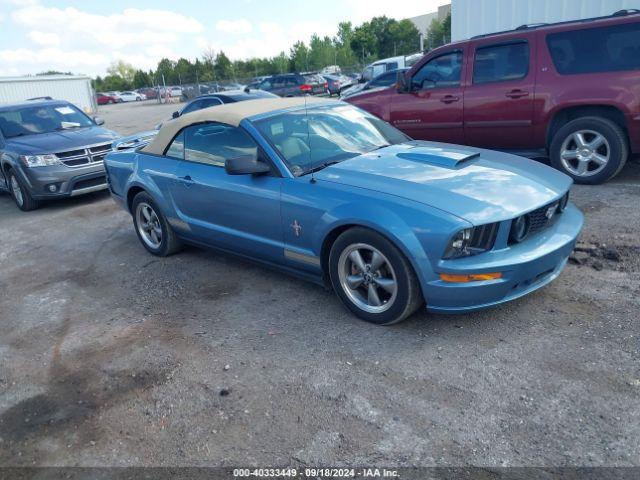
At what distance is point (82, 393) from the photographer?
11.2 feet

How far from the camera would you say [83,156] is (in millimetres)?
8617

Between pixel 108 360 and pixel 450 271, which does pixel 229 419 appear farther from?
pixel 450 271

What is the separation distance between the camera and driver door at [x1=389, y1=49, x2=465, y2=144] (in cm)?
742

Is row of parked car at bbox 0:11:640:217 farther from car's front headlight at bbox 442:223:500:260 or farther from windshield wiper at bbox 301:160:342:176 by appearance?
car's front headlight at bbox 442:223:500:260

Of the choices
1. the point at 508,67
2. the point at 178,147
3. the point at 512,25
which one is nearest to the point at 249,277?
the point at 178,147

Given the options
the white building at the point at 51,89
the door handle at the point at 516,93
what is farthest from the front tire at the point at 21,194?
the white building at the point at 51,89

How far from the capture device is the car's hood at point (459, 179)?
135 inches

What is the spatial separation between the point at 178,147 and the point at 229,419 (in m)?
3.04

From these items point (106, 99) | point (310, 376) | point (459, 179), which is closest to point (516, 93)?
point (459, 179)

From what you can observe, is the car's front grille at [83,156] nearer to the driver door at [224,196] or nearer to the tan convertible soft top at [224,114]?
the tan convertible soft top at [224,114]

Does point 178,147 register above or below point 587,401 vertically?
above

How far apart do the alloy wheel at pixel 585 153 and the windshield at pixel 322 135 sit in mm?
2788

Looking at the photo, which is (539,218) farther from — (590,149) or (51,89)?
(51,89)

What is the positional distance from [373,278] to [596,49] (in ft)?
15.5
